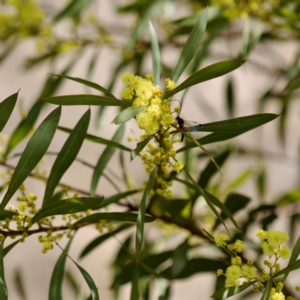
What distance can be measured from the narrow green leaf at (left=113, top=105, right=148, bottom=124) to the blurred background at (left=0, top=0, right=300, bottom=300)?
39 centimetres

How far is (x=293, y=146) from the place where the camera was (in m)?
2.29

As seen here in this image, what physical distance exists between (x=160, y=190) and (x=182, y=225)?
0.14m

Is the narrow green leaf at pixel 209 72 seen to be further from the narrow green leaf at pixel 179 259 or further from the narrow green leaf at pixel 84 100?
the narrow green leaf at pixel 179 259

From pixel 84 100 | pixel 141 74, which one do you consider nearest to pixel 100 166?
pixel 84 100

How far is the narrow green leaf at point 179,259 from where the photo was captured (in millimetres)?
761

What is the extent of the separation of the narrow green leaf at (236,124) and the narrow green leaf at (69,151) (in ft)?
0.51

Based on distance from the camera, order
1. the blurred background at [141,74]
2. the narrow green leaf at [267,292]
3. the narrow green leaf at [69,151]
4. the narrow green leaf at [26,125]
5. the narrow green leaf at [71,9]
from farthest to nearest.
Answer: the blurred background at [141,74] → the narrow green leaf at [71,9] → the narrow green leaf at [26,125] → the narrow green leaf at [69,151] → the narrow green leaf at [267,292]

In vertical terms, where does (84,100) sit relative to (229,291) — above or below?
above

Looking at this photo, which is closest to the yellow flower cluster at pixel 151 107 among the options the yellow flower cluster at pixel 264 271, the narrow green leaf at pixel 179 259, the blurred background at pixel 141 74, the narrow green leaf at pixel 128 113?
the narrow green leaf at pixel 128 113

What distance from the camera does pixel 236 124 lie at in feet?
1.89

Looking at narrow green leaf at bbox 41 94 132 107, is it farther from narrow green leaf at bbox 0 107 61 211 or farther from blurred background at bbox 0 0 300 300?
blurred background at bbox 0 0 300 300

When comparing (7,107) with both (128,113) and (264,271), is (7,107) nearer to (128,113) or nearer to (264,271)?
(128,113)

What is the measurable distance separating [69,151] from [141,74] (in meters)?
0.65

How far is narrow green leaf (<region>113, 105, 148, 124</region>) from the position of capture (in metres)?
0.51
